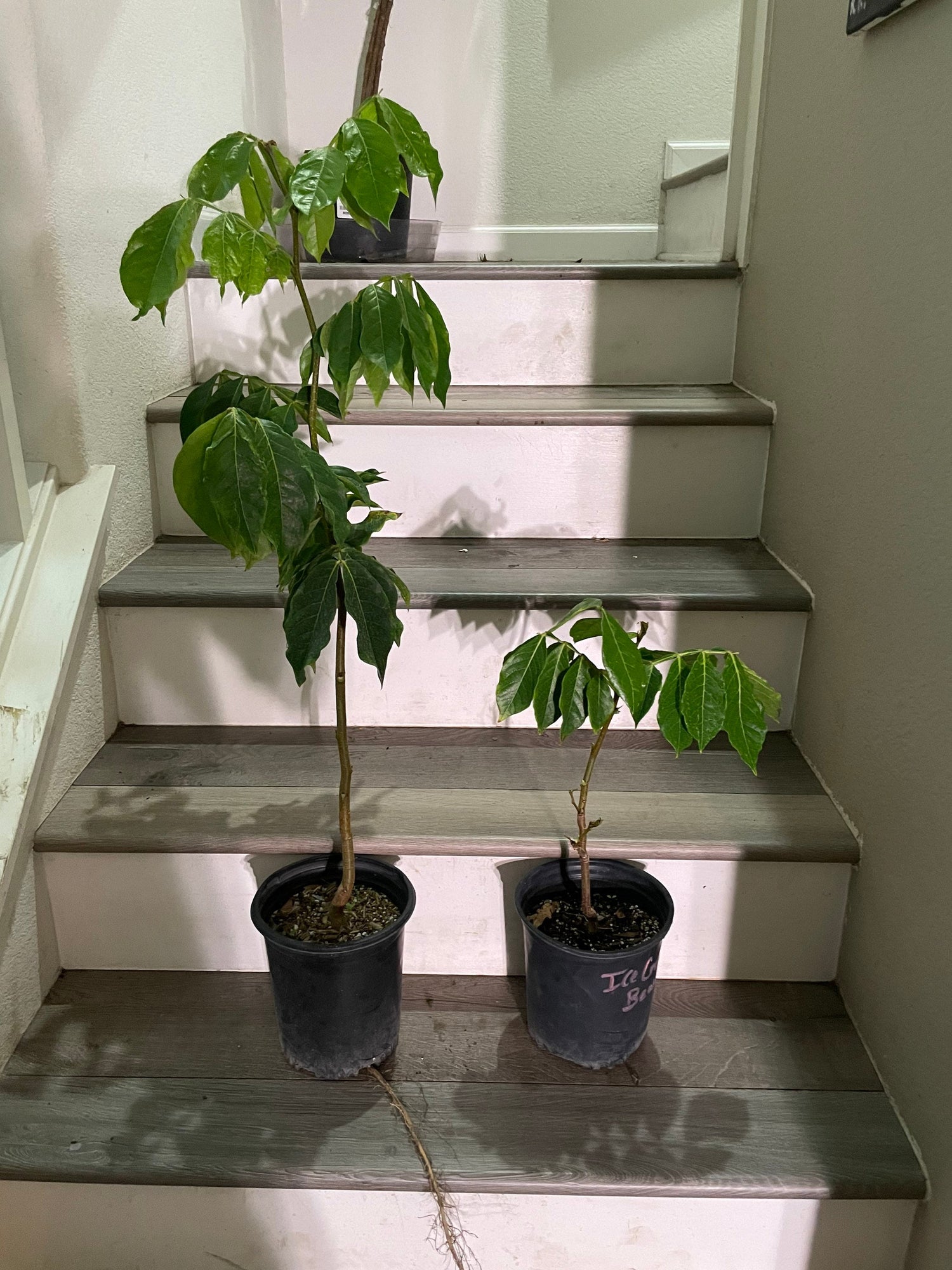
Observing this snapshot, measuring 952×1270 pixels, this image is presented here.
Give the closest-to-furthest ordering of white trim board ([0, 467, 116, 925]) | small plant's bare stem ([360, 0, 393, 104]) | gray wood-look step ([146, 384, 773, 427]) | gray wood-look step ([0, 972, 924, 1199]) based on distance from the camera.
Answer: gray wood-look step ([0, 972, 924, 1199]), white trim board ([0, 467, 116, 925]), gray wood-look step ([146, 384, 773, 427]), small plant's bare stem ([360, 0, 393, 104])

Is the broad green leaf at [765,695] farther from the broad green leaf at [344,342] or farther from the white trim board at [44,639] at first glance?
the white trim board at [44,639]

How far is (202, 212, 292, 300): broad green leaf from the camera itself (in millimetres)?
781

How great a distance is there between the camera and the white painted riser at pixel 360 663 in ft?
4.26

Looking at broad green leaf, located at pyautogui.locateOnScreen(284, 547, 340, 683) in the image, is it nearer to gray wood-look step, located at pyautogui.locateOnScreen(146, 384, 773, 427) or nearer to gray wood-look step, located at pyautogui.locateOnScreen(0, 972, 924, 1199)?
gray wood-look step, located at pyautogui.locateOnScreen(0, 972, 924, 1199)

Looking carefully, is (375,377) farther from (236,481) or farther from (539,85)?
(539,85)

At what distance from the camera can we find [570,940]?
1.02 m

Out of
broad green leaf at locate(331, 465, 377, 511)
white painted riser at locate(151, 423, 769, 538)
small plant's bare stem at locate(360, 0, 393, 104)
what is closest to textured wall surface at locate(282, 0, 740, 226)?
small plant's bare stem at locate(360, 0, 393, 104)

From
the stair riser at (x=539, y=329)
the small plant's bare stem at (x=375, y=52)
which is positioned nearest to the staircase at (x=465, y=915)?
the stair riser at (x=539, y=329)

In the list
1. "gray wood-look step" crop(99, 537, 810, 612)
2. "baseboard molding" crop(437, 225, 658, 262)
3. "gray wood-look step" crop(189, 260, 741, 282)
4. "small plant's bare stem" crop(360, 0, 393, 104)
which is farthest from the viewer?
"baseboard molding" crop(437, 225, 658, 262)

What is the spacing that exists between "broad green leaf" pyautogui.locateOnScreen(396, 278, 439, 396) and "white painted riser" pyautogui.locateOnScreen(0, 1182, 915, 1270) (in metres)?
0.82

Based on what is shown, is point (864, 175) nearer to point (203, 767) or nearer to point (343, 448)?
point (343, 448)

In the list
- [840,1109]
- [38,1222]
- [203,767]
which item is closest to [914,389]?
[840,1109]

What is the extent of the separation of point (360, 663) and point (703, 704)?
59cm

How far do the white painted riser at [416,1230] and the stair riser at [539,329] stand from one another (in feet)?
4.31
